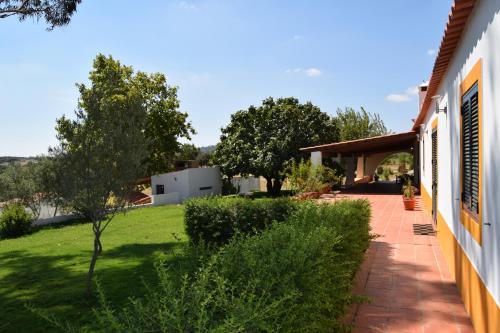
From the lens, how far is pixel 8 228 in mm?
16125

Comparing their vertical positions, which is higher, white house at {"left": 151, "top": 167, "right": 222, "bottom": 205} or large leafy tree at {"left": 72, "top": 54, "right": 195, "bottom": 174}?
large leafy tree at {"left": 72, "top": 54, "right": 195, "bottom": 174}

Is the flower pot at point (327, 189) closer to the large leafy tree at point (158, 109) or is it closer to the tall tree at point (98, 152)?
the large leafy tree at point (158, 109)

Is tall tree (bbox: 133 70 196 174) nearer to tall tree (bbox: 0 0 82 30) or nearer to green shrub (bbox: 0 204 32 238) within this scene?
green shrub (bbox: 0 204 32 238)

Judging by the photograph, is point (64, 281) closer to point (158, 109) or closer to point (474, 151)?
point (474, 151)

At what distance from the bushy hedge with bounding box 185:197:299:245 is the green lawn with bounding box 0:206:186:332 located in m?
0.96

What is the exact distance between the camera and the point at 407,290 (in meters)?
5.87

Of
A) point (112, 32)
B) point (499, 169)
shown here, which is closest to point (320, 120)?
point (112, 32)

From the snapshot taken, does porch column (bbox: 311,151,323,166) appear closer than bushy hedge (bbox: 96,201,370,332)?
No

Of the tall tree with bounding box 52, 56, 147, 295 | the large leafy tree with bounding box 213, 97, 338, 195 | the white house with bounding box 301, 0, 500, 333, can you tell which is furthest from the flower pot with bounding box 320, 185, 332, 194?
the tall tree with bounding box 52, 56, 147, 295

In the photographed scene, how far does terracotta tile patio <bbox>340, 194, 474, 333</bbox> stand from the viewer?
184 inches

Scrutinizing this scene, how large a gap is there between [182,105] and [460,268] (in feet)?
92.4

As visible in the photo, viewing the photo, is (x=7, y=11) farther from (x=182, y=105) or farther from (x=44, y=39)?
(x=182, y=105)

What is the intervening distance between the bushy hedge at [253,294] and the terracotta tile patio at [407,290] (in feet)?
3.55

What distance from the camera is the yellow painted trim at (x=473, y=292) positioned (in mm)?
3560
